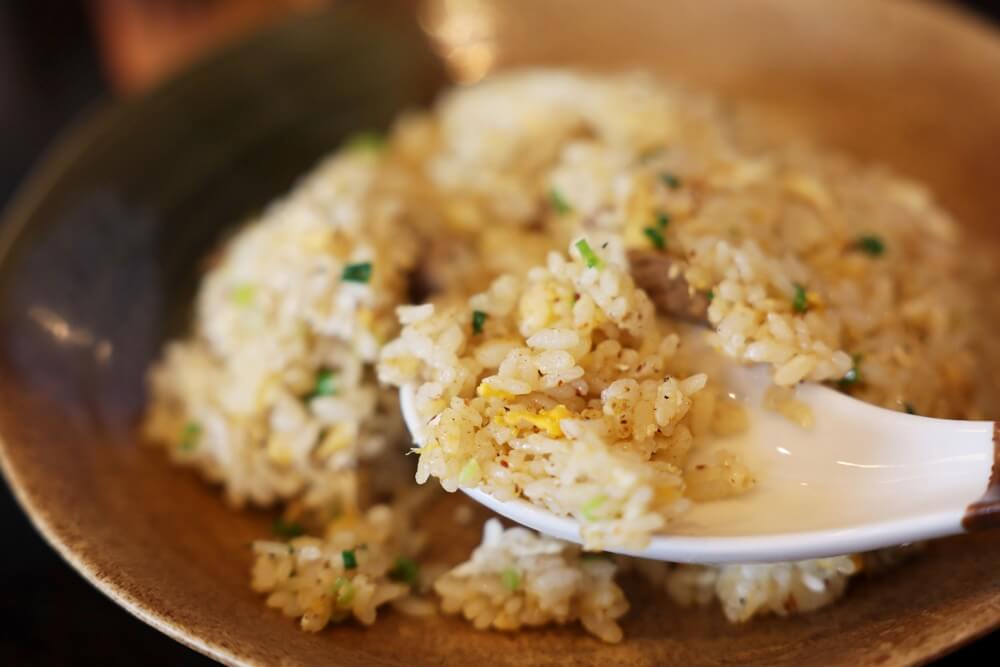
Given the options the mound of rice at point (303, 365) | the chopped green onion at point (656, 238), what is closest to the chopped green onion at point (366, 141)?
the mound of rice at point (303, 365)

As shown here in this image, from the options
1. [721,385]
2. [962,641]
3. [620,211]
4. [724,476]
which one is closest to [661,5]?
[620,211]

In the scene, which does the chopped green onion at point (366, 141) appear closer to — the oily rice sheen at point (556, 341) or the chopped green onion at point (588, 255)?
the oily rice sheen at point (556, 341)

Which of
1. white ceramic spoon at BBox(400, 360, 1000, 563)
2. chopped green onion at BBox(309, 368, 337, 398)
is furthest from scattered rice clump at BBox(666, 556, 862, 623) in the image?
chopped green onion at BBox(309, 368, 337, 398)

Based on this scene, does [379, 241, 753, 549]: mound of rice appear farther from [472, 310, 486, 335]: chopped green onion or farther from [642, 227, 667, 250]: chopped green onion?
[642, 227, 667, 250]: chopped green onion

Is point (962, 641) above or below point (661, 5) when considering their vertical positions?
below

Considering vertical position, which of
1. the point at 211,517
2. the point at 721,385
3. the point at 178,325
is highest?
the point at 721,385

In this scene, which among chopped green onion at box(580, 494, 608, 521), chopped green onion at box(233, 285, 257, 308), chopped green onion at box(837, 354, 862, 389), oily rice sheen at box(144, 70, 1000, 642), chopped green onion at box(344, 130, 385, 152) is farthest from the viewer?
chopped green onion at box(344, 130, 385, 152)

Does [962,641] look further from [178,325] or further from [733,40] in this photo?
[733,40]

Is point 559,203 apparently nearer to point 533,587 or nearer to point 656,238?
point 656,238
